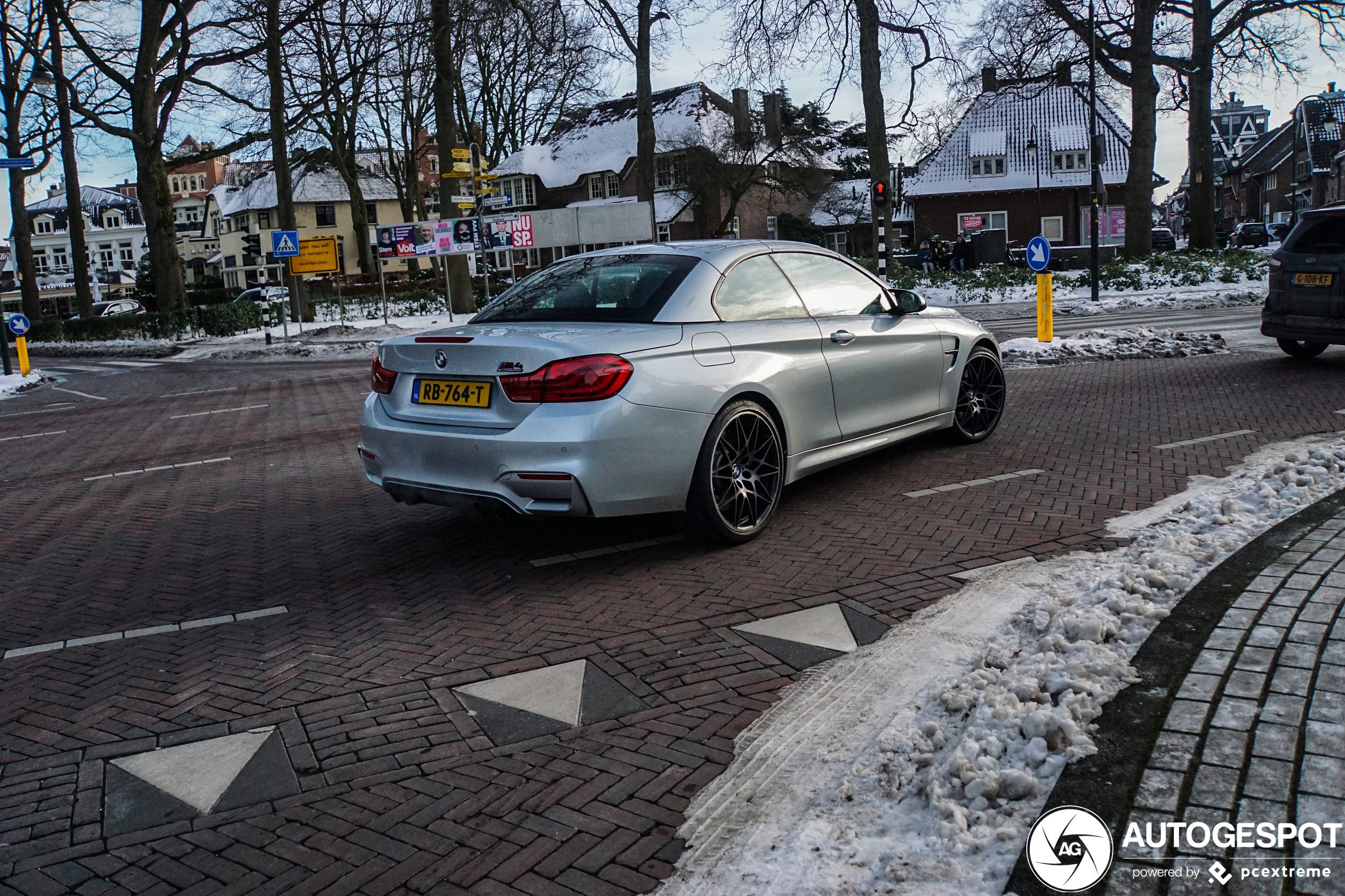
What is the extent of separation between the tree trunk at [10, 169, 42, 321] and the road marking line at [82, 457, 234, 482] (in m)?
32.7

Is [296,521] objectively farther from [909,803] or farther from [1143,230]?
[1143,230]

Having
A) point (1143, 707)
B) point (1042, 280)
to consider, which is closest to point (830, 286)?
point (1143, 707)

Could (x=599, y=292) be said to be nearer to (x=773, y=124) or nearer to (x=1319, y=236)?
(x=1319, y=236)

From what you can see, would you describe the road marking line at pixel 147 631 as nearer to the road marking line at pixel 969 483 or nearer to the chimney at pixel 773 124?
the road marking line at pixel 969 483

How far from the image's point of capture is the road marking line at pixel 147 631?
448 centimetres

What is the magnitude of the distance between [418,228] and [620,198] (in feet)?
103

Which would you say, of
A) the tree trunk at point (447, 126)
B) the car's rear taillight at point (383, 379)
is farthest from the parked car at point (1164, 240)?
the car's rear taillight at point (383, 379)

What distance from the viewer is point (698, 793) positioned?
295cm

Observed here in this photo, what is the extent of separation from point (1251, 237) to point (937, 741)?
60151 mm

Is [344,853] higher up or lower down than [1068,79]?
lower down

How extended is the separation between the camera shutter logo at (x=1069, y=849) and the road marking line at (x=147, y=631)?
3.41m

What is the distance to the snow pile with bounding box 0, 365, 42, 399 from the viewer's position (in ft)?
61.8

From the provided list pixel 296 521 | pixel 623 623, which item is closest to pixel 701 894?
pixel 623 623

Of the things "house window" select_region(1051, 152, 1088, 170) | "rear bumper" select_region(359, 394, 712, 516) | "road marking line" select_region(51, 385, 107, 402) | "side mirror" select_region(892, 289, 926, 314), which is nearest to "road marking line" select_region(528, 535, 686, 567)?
"rear bumper" select_region(359, 394, 712, 516)
